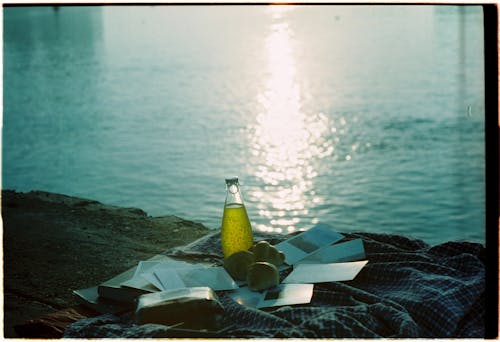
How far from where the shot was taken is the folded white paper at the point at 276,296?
1880 millimetres

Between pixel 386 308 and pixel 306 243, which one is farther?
pixel 306 243

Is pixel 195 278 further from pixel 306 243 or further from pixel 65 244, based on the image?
pixel 65 244

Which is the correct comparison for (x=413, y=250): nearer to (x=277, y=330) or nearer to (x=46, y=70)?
(x=277, y=330)

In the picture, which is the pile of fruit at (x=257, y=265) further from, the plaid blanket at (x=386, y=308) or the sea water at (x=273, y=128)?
the sea water at (x=273, y=128)

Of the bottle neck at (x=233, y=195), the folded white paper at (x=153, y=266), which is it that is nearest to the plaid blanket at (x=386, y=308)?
the folded white paper at (x=153, y=266)

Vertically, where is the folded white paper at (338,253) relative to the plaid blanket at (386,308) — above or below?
above

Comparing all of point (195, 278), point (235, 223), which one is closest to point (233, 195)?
point (235, 223)

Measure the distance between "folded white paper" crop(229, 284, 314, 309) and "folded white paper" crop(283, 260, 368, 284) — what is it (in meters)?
0.05

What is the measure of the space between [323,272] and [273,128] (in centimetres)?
577

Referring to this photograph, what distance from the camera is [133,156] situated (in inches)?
264

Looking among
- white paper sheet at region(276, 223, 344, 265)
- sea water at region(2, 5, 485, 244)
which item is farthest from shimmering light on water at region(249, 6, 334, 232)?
white paper sheet at region(276, 223, 344, 265)

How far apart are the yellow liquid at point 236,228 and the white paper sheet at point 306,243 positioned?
135 millimetres

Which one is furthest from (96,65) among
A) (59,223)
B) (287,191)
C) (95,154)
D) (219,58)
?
(59,223)

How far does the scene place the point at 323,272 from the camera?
205 centimetres
